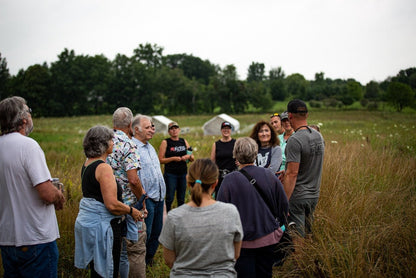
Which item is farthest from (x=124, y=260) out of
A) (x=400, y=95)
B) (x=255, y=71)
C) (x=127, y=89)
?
(x=255, y=71)

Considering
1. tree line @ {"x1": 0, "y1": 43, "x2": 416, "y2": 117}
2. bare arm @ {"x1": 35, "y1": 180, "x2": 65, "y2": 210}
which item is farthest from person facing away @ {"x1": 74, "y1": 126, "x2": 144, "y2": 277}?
tree line @ {"x1": 0, "y1": 43, "x2": 416, "y2": 117}

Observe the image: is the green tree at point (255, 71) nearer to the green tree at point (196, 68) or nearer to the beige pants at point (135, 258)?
the green tree at point (196, 68)

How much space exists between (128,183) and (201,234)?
152 cm

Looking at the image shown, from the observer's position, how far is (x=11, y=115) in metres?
2.33

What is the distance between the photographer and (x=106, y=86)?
66.3 m

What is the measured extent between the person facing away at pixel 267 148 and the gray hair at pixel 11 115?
278 centimetres

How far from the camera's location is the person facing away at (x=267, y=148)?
3.96m

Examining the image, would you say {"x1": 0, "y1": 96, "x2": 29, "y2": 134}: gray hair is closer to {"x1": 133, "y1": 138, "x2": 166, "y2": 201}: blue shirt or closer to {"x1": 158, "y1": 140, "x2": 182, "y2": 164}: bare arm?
{"x1": 133, "y1": 138, "x2": 166, "y2": 201}: blue shirt

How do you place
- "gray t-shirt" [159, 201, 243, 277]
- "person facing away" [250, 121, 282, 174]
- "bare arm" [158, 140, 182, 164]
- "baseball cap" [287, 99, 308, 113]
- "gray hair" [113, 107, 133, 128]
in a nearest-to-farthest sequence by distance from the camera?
"gray t-shirt" [159, 201, 243, 277] → "baseball cap" [287, 99, 308, 113] → "gray hair" [113, 107, 133, 128] → "person facing away" [250, 121, 282, 174] → "bare arm" [158, 140, 182, 164]

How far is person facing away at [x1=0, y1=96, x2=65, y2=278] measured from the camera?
7.45 ft

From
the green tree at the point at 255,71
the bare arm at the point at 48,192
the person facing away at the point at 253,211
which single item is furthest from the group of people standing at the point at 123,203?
the green tree at the point at 255,71

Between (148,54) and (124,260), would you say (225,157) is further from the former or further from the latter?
(148,54)

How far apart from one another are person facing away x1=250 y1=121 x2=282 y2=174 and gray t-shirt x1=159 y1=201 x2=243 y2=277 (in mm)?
2077

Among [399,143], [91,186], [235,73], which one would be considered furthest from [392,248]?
[235,73]
